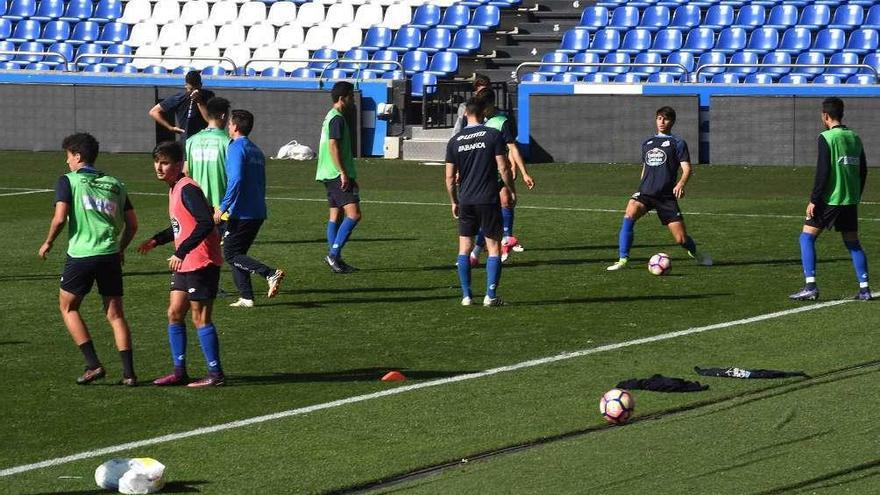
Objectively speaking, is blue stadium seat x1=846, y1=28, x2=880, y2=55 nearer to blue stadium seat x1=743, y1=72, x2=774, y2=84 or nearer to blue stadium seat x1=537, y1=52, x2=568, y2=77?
blue stadium seat x1=743, y1=72, x2=774, y2=84

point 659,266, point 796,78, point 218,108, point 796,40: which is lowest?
point 659,266

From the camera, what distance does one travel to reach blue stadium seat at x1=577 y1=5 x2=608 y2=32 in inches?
1372

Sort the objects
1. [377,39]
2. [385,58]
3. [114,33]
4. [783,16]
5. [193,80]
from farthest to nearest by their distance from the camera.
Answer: [114,33], [377,39], [385,58], [783,16], [193,80]

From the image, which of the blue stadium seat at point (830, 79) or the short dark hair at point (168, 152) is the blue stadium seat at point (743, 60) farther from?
the short dark hair at point (168, 152)

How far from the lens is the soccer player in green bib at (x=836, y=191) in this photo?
46.8 feet

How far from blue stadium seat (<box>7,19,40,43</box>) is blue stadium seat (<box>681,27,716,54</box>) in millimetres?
17065

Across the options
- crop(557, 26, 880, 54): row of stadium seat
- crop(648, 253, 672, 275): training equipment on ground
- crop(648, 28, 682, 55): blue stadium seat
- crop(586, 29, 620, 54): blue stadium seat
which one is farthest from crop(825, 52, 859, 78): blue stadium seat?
crop(648, 253, 672, 275): training equipment on ground

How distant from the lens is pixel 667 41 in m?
33.3

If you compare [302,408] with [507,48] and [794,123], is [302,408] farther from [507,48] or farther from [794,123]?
[507,48]

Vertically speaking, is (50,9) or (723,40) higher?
(50,9)

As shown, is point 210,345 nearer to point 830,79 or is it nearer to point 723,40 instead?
point 830,79

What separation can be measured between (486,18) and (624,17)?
3.42 metres

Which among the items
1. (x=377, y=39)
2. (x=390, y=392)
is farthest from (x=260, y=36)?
(x=390, y=392)

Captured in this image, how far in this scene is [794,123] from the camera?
98.1 feet
